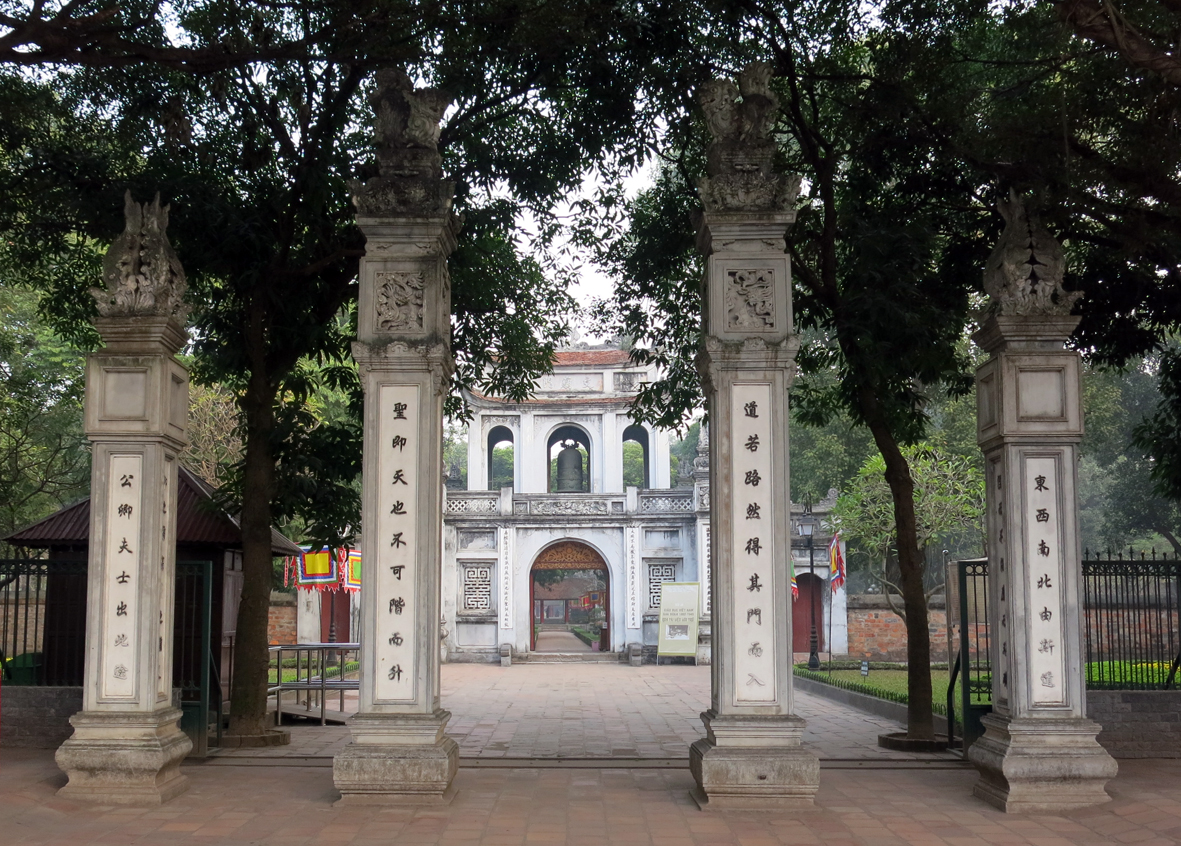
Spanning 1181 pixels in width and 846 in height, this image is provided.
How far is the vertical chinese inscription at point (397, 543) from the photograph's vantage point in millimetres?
7398

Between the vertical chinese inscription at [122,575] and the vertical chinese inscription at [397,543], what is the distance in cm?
165

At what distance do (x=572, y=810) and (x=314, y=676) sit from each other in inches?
540

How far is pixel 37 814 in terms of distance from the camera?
22.3 feet

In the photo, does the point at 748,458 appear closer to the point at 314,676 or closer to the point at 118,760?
the point at 118,760

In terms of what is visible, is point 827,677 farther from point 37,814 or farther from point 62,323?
point 37,814

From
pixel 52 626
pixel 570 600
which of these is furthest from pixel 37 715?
pixel 570 600

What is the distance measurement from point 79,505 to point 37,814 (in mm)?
5158

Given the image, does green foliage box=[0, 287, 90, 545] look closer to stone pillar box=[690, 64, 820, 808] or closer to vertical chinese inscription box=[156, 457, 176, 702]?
vertical chinese inscription box=[156, 457, 176, 702]

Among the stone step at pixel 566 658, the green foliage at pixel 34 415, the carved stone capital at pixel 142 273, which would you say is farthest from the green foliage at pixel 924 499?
the carved stone capital at pixel 142 273

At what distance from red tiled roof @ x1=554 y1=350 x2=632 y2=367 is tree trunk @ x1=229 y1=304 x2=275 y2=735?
18.7 metres

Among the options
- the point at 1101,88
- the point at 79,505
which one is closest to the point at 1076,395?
the point at 1101,88

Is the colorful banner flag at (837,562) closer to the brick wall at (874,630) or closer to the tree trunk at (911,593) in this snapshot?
the brick wall at (874,630)

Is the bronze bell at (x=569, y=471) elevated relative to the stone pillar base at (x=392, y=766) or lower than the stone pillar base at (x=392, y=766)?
elevated

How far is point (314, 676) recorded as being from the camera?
774 inches
